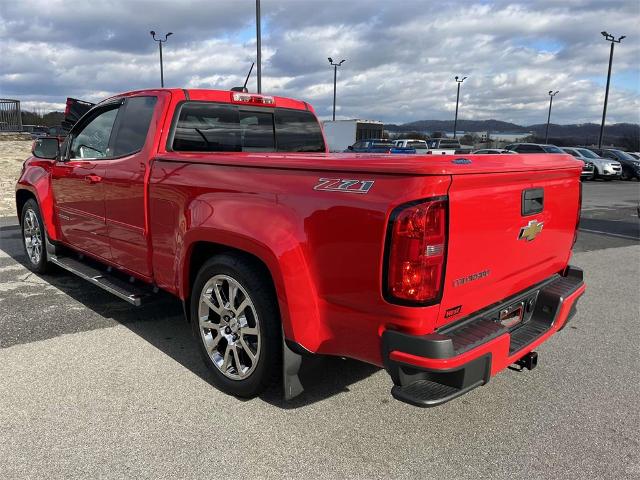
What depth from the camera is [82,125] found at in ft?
15.7

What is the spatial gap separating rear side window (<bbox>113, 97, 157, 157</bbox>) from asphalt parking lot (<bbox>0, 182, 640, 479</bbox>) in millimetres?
1224

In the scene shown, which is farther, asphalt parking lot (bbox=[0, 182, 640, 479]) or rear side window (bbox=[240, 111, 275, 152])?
rear side window (bbox=[240, 111, 275, 152])

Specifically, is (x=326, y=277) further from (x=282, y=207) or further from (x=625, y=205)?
(x=625, y=205)

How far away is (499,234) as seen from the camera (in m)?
2.64

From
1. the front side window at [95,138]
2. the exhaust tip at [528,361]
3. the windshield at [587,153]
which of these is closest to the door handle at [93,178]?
the front side window at [95,138]

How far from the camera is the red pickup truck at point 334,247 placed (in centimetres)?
232

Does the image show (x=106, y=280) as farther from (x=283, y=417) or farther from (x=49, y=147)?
(x=283, y=417)

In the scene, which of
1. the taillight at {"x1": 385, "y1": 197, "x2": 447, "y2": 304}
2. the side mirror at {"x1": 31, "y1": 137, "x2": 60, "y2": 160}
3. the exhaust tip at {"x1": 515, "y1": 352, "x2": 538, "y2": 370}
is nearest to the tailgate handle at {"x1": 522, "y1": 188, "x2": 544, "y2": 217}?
the taillight at {"x1": 385, "y1": 197, "x2": 447, "y2": 304}

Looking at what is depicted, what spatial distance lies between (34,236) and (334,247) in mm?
4629

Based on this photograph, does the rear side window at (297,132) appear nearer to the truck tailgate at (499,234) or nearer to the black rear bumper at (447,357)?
the truck tailgate at (499,234)

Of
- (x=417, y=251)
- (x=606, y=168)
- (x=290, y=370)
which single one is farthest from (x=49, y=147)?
(x=606, y=168)

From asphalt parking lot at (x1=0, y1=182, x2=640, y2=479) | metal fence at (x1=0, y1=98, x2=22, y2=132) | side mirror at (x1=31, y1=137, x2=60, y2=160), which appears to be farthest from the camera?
metal fence at (x1=0, y1=98, x2=22, y2=132)

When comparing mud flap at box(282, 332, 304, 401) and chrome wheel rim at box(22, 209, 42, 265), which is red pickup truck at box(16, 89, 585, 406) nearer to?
mud flap at box(282, 332, 304, 401)

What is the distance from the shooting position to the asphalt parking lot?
255cm
